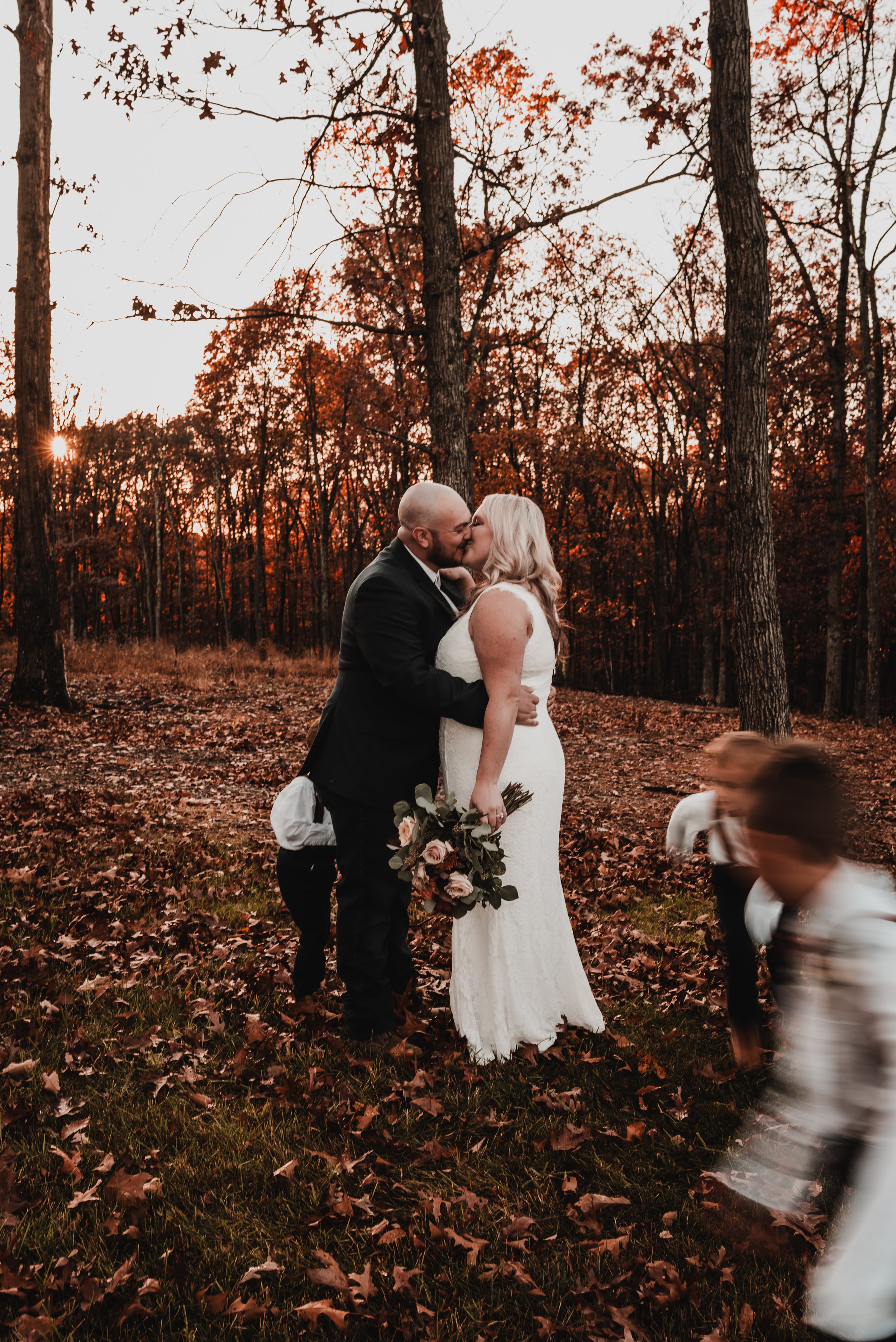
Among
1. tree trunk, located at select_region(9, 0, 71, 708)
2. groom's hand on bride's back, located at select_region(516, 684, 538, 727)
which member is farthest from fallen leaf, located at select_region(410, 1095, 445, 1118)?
tree trunk, located at select_region(9, 0, 71, 708)

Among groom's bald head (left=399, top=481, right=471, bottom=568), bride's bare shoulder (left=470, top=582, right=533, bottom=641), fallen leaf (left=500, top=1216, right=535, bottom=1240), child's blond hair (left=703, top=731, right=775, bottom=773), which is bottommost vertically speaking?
fallen leaf (left=500, top=1216, right=535, bottom=1240)

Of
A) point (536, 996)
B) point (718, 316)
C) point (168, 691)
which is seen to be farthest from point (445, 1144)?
point (718, 316)

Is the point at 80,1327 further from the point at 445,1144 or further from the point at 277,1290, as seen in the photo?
the point at 445,1144

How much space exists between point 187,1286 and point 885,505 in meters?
34.9

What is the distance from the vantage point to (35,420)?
1285 cm

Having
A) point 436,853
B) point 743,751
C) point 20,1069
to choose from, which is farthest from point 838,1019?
point 20,1069

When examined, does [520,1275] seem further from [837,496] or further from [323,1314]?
[837,496]

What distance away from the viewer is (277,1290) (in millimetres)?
2613

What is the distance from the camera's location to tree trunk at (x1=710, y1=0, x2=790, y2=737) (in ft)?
20.1

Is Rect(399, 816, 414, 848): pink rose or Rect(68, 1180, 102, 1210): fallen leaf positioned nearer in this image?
Rect(68, 1180, 102, 1210): fallen leaf

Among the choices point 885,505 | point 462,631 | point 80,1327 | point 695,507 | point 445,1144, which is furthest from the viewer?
point 695,507

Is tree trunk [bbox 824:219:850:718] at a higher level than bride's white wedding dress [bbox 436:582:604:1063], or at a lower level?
higher

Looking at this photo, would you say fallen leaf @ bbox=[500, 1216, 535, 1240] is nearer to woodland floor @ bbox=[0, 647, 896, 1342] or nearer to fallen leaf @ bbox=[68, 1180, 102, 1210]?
woodland floor @ bbox=[0, 647, 896, 1342]

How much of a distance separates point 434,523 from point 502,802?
1.34 metres
